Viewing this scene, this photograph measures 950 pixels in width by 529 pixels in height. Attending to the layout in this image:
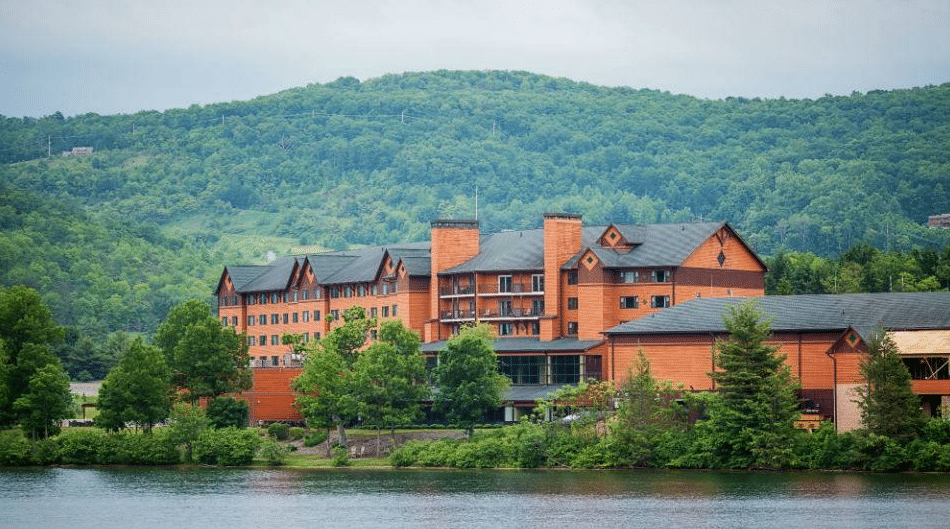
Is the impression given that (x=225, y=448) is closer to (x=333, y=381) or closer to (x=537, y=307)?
(x=333, y=381)

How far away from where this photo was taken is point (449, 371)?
11488cm

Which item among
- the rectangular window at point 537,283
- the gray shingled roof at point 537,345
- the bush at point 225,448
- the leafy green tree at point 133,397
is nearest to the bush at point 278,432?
the leafy green tree at point 133,397

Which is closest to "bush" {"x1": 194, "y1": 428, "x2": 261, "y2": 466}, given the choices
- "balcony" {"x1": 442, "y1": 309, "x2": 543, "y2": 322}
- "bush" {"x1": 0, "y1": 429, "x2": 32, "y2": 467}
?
"bush" {"x1": 0, "y1": 429, "x2": 32, "y2": 467}

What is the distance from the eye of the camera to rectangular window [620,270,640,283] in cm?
12775

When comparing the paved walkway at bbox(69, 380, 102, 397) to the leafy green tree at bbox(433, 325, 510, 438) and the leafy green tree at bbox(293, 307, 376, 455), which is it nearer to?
the leafy green tree at bbox(293, 307, 376, 455)

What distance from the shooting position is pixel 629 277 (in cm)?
12812

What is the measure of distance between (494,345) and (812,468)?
3767 cm

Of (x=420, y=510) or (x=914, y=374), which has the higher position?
(x=914, y=374)

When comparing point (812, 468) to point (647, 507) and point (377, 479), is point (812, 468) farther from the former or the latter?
point (377, 479)

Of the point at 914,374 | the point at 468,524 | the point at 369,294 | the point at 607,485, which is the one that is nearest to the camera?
the point at 468,524

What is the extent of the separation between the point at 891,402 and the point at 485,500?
22402 millimetres

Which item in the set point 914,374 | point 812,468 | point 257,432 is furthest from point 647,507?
point 257,432

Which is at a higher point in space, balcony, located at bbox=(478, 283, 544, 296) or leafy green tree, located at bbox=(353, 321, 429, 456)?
balcony, located at bbox=(478, 283, 544, 296)

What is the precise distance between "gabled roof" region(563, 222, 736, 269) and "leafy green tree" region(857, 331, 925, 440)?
3174cm
